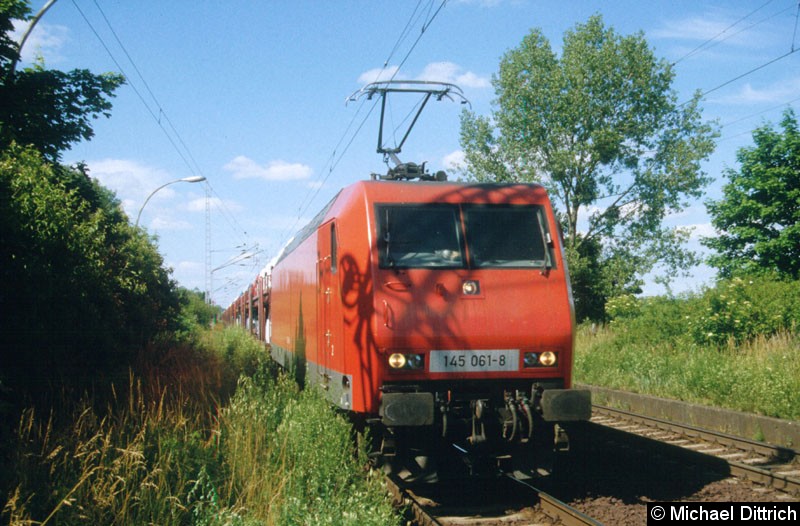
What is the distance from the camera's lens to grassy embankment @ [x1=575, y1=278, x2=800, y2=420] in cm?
1087

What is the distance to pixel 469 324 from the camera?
6.84 meters

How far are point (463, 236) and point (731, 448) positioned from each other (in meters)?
4.80

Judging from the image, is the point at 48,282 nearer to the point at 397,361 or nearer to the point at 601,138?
the point at 397,361

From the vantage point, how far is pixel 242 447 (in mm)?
6855

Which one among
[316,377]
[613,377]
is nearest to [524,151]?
Answer: [613,377]

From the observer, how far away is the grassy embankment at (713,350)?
1087 cm

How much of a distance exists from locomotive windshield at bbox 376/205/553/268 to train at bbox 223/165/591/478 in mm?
11

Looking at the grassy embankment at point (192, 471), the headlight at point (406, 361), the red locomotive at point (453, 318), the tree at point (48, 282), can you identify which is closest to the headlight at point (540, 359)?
the red locomotive at point (453, 318)

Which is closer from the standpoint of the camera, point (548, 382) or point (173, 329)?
point (548, 382)

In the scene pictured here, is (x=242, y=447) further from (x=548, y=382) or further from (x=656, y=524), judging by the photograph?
(x=656, y=524)

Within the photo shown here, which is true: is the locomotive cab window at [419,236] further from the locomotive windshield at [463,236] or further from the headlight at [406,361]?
the headlight at [406,361]

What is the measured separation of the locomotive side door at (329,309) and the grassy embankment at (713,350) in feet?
21.1

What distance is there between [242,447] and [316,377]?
8.06ft

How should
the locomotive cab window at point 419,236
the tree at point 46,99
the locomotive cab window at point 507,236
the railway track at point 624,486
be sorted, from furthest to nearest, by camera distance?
the tree at point 46,99
the locomotive cab window at point 507,236
the locomotive cab window at point 419,236
the railway track at point 624,486
